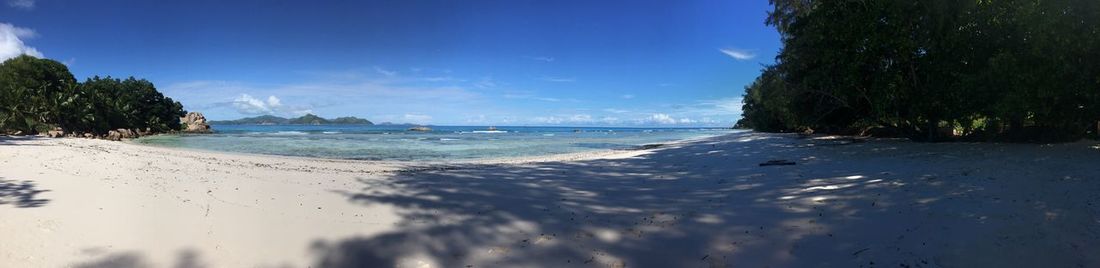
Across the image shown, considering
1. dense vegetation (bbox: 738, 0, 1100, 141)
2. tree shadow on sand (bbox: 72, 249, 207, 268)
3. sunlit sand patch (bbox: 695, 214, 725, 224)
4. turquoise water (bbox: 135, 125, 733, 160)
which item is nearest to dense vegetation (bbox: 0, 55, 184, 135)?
turquoise water (bbox: 135, 125, 733, 160)

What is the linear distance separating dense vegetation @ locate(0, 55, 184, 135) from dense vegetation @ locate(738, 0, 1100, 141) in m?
62.3

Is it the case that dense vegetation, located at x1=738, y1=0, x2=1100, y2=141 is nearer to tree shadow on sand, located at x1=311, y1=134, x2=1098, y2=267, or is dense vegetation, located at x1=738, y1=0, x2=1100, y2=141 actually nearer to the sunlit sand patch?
tree shadow on sand, located at x1=311, y1=134, x2=1098, y2=267

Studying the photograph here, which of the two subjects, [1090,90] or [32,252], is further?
[1090,90]

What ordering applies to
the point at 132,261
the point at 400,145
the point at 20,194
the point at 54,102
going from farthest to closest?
the point at 54,102
the point at 400,145
the point at 20,194
the point at 132,261

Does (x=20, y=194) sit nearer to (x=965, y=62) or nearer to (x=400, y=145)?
(x=965, y=62)

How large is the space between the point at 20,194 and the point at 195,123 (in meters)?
95.7

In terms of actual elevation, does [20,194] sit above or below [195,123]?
below

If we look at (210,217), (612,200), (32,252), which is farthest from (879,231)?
(32,252)

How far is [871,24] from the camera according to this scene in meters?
16.7

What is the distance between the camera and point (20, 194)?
21.7 feet

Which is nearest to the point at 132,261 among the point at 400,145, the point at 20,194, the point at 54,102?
the point at 20,194

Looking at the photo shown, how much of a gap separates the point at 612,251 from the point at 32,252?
16.5 feet

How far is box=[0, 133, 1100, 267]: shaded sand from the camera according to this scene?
4223 mm

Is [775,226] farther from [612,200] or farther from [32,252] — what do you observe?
[32,252]
